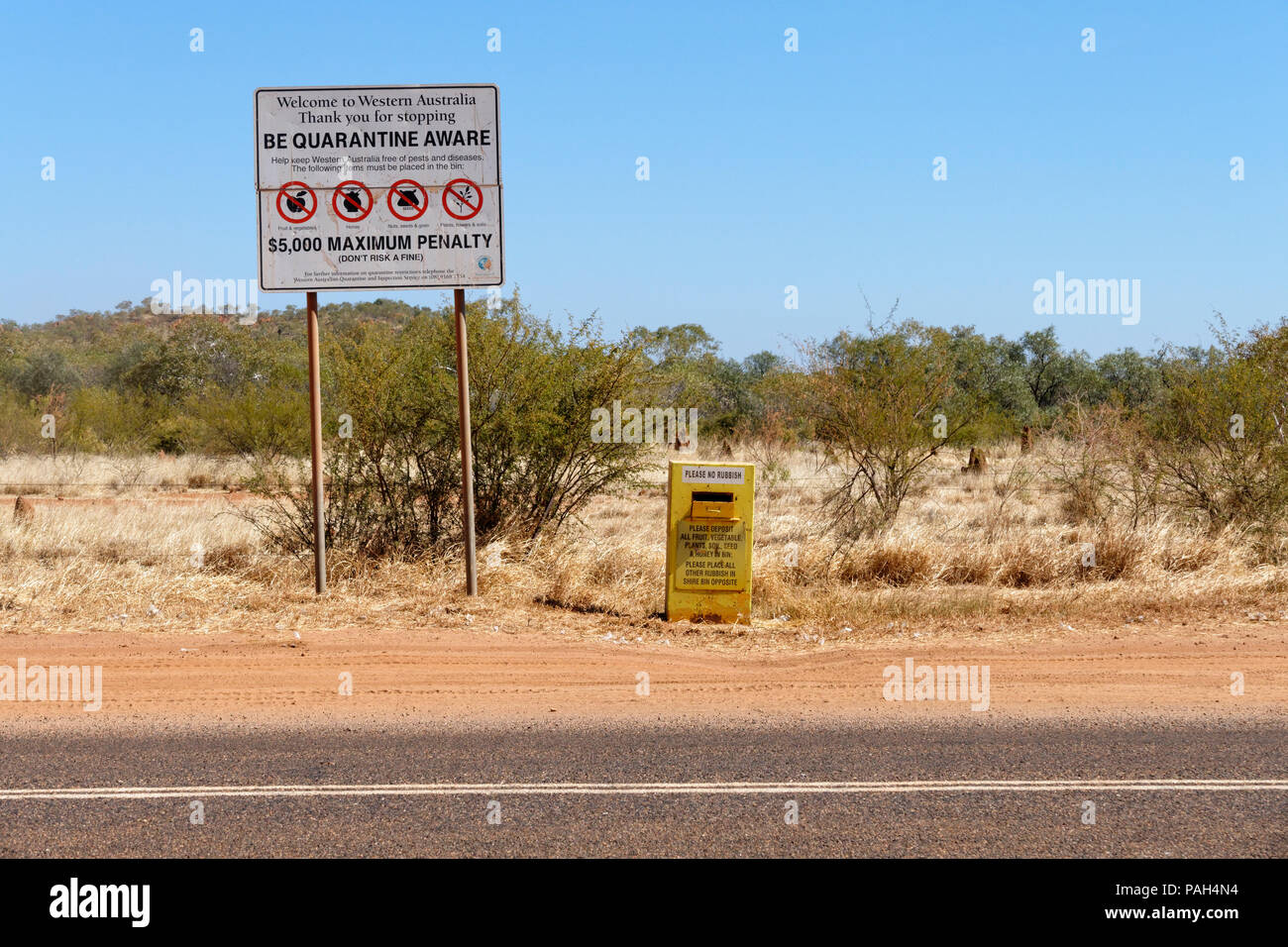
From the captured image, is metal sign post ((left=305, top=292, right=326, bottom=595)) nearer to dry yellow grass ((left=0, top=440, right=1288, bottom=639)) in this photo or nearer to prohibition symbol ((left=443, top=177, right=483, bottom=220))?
dry yellow grass ((left=0, top=440, right=1288, bottom=639))

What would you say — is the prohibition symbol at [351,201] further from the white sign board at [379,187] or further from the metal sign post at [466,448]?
the metal sign post at [466,448]

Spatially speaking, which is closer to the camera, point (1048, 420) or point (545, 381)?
point (545, 381)

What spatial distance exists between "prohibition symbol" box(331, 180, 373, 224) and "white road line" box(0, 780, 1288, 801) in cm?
660

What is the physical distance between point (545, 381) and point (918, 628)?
498cm

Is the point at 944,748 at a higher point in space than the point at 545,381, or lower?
lower

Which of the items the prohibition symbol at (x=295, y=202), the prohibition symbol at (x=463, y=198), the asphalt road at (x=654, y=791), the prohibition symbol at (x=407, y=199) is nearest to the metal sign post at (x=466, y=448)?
the prohibition symbol at (x=463, y=198)

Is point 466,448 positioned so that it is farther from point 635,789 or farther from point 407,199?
point 635,789

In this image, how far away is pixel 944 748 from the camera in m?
6.21

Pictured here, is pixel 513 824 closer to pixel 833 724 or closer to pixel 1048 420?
pixel 833 724

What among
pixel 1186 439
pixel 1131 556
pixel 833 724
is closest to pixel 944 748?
pixel 833 724

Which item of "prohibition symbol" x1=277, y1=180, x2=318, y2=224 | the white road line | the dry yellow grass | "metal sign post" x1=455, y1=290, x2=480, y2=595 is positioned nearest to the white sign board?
"prohibition symbol" x1=277, y1=180, x2=318, y2=224

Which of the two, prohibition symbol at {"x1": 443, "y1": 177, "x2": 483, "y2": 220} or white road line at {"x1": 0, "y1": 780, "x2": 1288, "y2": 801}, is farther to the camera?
prohibition symbol at {"x1": 443, "y1": 177, "x2": 483, "y2": 220}

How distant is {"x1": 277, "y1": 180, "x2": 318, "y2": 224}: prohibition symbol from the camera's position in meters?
10.6

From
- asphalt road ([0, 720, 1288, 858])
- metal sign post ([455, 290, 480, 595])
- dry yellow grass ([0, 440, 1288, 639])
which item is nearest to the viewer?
asphalt road ([0, 720, 1288, 858])
